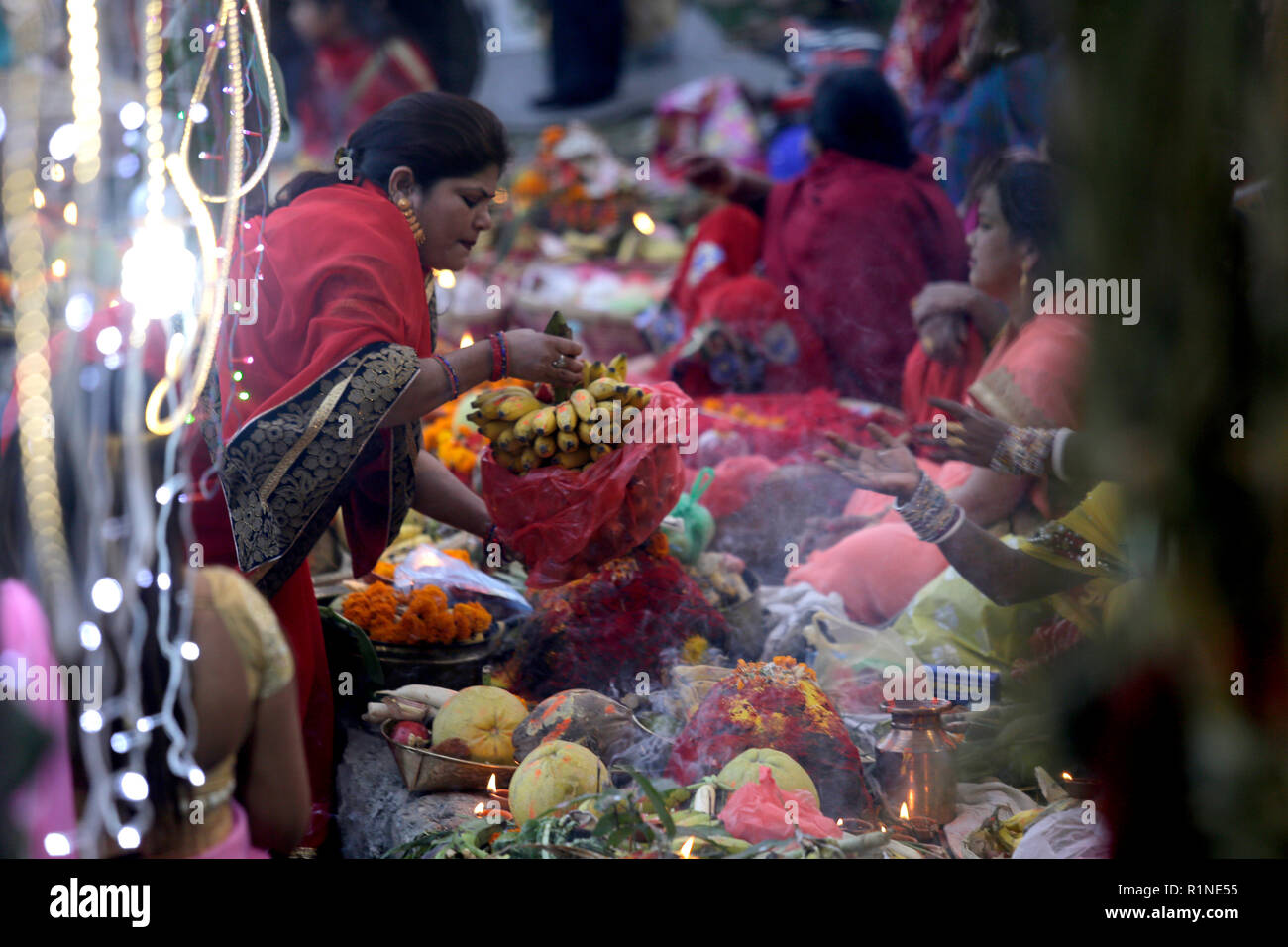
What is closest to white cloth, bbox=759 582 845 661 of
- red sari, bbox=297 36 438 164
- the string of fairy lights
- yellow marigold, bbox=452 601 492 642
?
yellow marigold, bbox=452 601 492 642

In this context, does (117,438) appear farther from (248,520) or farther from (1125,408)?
(1125,408)

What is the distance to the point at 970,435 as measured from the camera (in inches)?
86.2

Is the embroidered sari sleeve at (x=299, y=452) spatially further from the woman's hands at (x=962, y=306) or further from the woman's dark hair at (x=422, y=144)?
the woman's hands at (x=962, y=306)

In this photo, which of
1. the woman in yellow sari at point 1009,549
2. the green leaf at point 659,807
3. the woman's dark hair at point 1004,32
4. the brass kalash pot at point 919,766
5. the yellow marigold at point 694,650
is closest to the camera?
the green leaf at point 659,807

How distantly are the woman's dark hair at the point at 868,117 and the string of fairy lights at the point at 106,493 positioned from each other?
2900 millimetres

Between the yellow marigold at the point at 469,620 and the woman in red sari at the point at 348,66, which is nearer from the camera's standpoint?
the yellow marigold at the point at 469,620

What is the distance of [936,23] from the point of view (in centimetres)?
460

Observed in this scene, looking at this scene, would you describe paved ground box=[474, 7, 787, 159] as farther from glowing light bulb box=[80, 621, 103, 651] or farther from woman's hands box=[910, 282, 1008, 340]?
glowing light bulb box=[80, 621, 103, 651]

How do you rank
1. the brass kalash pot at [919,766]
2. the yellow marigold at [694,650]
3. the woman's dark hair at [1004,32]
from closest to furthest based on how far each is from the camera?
the brass kalash pot at [919,766], the yellow marigold at [694,650], the woman's dark hair at [1004,32]

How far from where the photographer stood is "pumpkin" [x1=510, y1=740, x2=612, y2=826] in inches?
69.7

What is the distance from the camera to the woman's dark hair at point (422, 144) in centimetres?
198

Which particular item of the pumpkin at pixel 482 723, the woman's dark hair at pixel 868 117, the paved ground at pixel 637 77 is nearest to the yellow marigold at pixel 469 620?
the pumpkin at pixel 482 723
